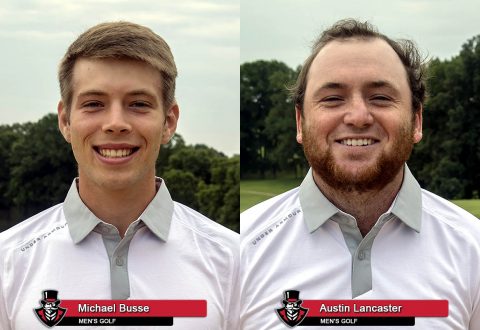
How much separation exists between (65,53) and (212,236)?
969mm

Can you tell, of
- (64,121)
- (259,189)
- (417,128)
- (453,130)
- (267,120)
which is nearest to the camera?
(64,121)

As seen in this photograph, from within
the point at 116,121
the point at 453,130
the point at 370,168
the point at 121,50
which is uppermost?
the point at 453,130

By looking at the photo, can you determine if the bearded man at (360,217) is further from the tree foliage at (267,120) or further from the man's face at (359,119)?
the tree foliage at (267,120)

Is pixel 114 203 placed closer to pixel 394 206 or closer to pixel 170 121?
pixel 170 121

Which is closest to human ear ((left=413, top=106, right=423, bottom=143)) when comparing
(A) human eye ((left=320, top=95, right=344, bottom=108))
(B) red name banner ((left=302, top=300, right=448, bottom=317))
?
(A) human eye ((left=320, top=95, right=344, bottom=108))

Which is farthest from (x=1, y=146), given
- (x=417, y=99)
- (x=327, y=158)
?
(x=417, y=99)

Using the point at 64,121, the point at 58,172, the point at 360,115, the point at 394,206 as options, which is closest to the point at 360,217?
the point at 394,206

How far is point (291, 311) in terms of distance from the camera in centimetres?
254

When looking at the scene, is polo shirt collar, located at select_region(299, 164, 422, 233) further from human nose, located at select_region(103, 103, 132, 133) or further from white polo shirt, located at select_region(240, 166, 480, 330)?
human nose, located at select_region(103, 103, 132, 133)

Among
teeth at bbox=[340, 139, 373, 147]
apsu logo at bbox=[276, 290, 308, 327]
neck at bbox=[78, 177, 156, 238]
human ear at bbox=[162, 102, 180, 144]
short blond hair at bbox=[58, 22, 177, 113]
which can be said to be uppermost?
short blond hair at bbox=[58, 22, 177, 113]

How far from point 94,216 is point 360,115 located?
114 centimetres

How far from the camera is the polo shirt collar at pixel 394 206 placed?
260 centimetres

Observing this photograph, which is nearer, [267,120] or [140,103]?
[140,103]

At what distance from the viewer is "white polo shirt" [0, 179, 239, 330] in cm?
250
